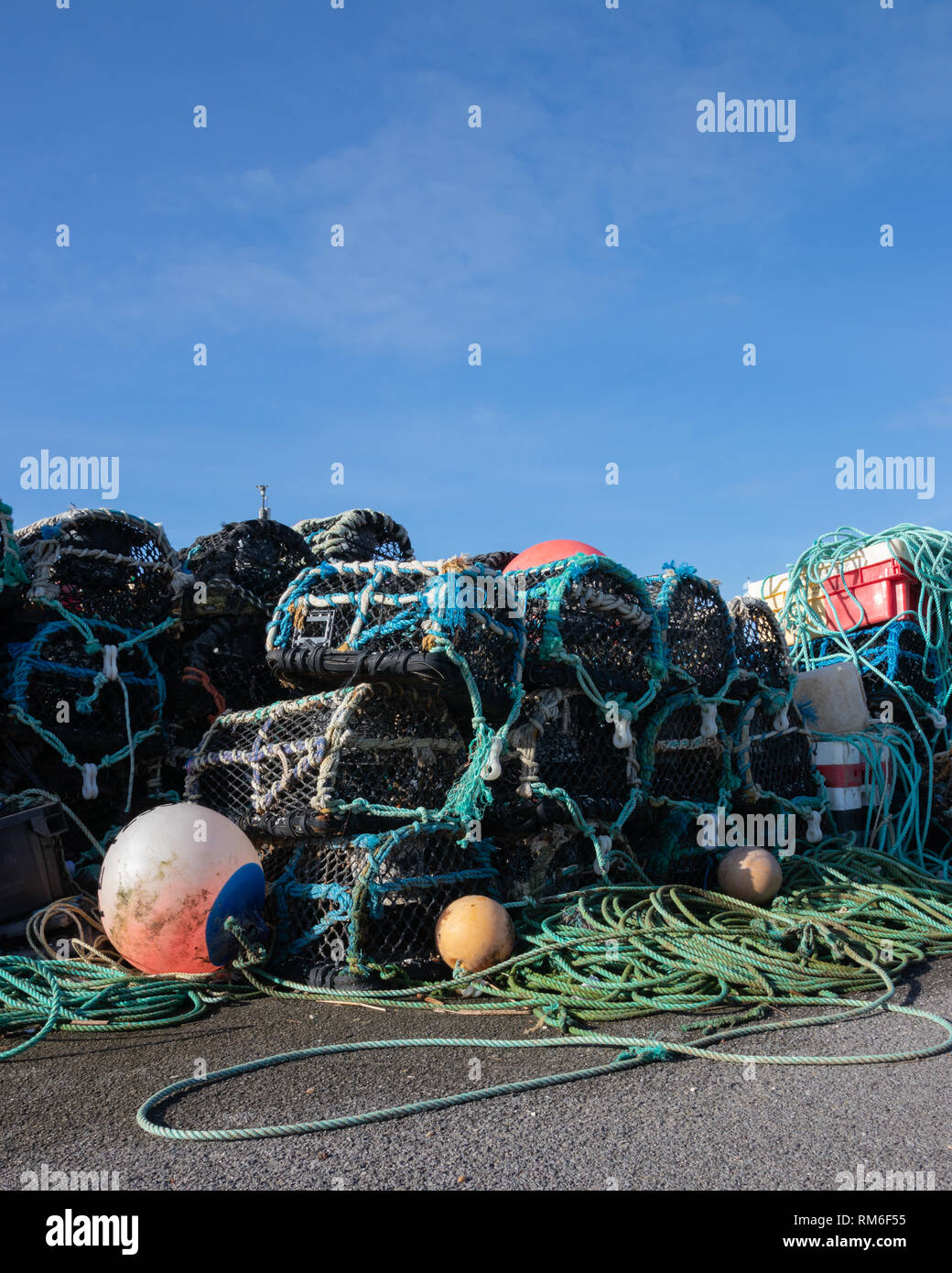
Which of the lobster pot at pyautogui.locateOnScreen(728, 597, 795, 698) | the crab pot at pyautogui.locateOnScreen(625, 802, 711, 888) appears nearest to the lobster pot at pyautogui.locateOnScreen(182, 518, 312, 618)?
the crab pot at pyautogui.locateOnScreen(625, 802, 711, 888)

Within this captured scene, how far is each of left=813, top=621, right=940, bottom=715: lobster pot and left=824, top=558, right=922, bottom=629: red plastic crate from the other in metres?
0.10

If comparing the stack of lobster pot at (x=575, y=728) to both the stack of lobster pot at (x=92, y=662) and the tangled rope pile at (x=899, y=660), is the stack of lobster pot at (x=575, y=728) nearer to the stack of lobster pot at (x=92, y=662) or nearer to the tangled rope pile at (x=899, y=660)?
the stack of lobster pot at (x=92, y=662)

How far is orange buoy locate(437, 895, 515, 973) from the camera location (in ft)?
13.0

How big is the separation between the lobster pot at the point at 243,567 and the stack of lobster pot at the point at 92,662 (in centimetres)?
15

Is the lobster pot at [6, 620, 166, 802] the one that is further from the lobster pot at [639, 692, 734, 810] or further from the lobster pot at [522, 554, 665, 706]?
the lobster pot at [639, 692, 734, 810]

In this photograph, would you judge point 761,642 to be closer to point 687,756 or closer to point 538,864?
point 687,756

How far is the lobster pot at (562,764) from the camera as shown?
4559 millimetres

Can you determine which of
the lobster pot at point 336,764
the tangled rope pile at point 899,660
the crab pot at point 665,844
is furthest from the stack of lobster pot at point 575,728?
the tangled rope pile at point 899,660

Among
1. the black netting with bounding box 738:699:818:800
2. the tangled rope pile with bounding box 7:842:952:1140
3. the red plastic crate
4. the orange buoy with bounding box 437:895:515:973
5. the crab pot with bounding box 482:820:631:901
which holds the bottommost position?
the tangled rope pile with bounding box 7:842:952:1140

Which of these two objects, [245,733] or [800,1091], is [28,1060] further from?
[800,1091]

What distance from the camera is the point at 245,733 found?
491cm

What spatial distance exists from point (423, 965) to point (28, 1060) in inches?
59.8

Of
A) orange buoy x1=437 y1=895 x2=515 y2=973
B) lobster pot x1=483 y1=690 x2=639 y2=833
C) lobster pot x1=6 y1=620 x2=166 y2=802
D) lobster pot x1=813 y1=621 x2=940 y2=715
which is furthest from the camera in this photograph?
lobster pot x1=813 y1=621 x2=940 y2=715
